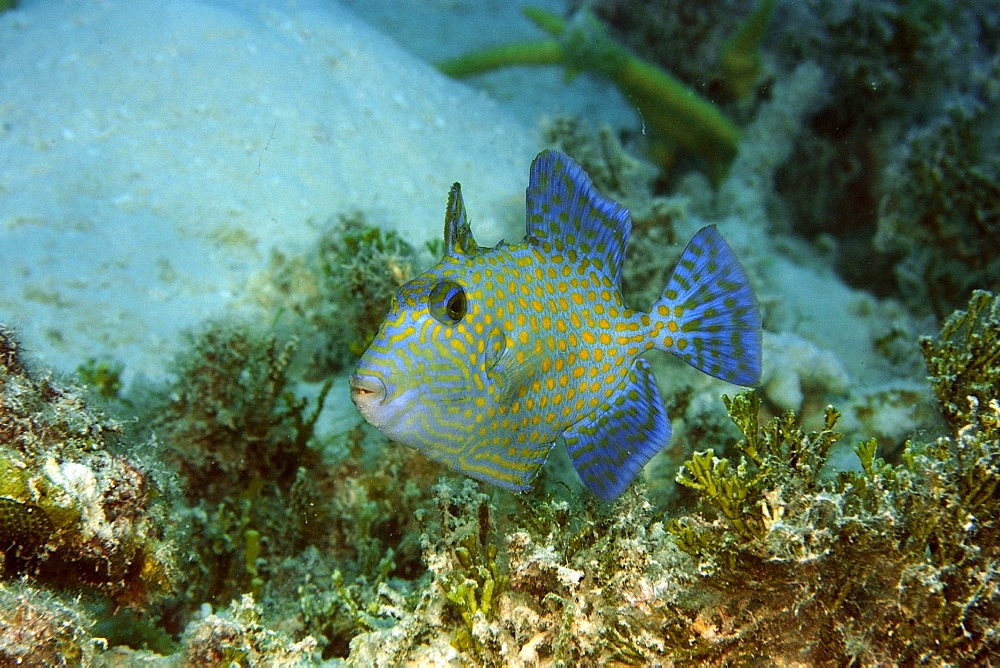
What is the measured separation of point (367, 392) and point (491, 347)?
481 mm

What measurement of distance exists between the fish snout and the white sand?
11.0ft

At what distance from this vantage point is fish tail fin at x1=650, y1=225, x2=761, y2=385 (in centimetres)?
275

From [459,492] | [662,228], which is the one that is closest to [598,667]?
[459,492]

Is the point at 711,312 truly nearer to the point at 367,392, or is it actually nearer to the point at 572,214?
the point at 572,214

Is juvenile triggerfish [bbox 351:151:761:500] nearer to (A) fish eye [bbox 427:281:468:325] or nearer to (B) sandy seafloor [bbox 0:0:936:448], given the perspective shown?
(A) fish eye [bbox 427:281:468:325]

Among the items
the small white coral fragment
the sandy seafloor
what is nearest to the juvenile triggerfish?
the small white coral fragment

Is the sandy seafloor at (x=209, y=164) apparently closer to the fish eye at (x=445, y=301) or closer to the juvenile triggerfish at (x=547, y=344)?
the juvenile triggerfish at (x=547, y=344)

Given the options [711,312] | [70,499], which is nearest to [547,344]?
[711,312]

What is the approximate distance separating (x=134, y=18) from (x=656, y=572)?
7.66m

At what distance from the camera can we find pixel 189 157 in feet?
19.6

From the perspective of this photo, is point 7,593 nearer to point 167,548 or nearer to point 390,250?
point 167,548

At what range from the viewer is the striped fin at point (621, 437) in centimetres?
257

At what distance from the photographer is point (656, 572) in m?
2.46

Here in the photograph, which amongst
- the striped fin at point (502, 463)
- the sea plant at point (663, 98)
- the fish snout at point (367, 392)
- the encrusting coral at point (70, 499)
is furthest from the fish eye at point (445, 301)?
the sea plant at point (663, 98)
